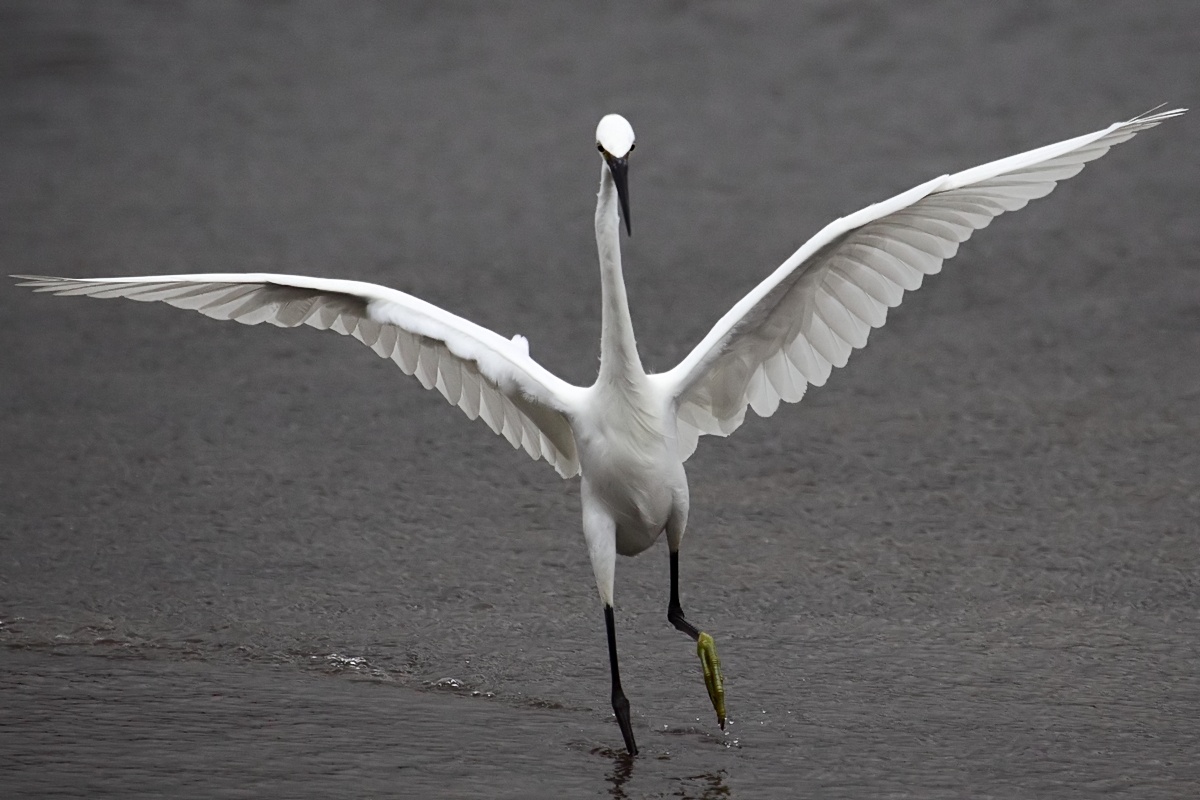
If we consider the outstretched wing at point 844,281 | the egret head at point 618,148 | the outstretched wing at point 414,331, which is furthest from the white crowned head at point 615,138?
the outstretched wing at point 414,331

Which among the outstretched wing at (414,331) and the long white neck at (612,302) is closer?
the long white neck at (612,302)

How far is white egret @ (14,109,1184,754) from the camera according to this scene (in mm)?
4789

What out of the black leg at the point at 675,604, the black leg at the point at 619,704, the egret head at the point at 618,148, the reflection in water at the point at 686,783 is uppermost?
the egret head at the point at 618,148

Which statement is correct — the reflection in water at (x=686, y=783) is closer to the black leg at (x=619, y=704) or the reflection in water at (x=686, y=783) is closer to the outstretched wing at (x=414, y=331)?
the black leg at (x=619, y=704)

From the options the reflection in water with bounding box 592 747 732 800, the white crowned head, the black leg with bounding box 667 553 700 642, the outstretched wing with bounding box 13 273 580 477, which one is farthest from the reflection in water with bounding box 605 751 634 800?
the white crowned head

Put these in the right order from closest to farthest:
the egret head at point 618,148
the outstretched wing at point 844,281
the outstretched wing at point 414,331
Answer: the egret head at point 618,148, the outstretched wing at point 844,281, the outstretched wing at point 414,331

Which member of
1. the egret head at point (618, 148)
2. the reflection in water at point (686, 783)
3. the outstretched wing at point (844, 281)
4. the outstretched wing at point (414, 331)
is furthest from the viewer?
the outstretched wing at point (414, 331)

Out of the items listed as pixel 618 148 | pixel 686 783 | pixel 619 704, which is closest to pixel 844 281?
pixel 618 148

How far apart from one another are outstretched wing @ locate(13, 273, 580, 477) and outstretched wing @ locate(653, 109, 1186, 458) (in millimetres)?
440

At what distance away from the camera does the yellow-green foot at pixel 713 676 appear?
15.7ft

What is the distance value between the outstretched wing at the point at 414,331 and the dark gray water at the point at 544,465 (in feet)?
2.16

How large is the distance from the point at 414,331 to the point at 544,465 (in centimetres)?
180

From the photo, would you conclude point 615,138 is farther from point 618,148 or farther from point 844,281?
point 844,281

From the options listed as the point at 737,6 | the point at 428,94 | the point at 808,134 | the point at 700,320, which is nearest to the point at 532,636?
the point at 700,320
